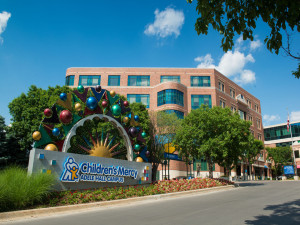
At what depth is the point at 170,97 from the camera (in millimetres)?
41906

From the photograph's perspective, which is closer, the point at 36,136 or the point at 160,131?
the point at 36,136

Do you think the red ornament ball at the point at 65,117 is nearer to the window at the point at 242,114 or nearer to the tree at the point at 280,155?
the window at the point at 242,114

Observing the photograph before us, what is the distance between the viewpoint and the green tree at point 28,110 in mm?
25438

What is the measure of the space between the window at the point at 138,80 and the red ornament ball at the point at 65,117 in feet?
111

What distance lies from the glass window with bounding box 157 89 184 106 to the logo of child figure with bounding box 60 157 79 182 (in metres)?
30.5

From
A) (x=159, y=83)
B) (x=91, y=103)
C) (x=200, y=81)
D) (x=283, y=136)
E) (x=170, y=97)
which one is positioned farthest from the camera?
(x=283, y=136)

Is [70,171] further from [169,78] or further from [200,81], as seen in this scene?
[200,81]

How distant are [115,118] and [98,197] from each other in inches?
251

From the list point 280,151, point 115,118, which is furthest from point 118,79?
point 280,151

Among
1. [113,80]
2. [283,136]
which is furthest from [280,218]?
[283,136]

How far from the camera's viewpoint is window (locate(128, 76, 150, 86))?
4650cm

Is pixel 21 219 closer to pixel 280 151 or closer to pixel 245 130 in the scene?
pixel 245 130

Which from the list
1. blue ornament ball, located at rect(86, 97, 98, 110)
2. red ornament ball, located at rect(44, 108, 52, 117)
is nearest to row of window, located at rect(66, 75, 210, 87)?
blue ornament ball, located at rect(86, 97, 98, 110)

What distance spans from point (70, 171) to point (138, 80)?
118 feet
